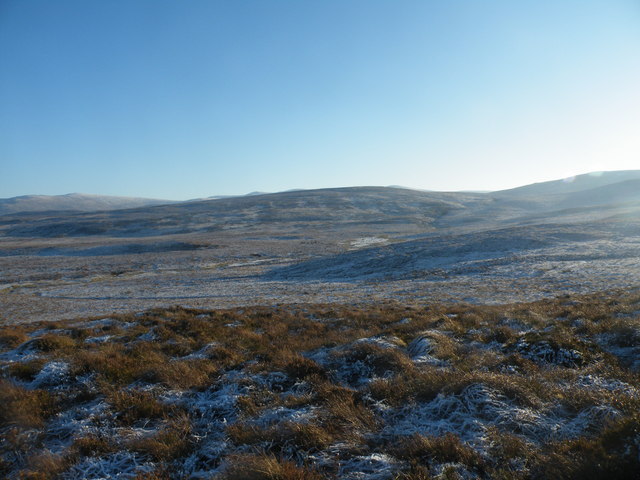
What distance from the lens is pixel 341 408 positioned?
6.30 metres

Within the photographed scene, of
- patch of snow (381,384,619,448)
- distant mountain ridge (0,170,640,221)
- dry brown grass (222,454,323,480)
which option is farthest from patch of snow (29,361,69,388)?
distant mountain ridge (0,170,640,221)

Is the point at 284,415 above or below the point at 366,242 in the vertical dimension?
above

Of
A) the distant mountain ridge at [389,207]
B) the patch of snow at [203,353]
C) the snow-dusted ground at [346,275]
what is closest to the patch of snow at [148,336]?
the patch of snow at [203,353]

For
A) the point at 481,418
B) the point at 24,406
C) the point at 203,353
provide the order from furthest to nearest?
the point at 203,353 < the point at 24,406 < the point at 481,418

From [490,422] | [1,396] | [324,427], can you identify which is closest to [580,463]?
[490,422]

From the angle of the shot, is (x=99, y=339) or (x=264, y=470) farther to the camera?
(x=99, y=339)

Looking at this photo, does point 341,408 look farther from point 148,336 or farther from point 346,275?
point 346,275

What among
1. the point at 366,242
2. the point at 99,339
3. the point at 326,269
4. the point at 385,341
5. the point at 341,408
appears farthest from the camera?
the point at 366,242

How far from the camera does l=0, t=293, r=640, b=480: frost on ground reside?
4926 mm

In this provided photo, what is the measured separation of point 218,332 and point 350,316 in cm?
626

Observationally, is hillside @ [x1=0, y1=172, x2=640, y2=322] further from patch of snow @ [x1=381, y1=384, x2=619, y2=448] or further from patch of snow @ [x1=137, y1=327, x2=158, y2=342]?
patch of snow @ [x1=381, y1=384, x2=619, y2=448]

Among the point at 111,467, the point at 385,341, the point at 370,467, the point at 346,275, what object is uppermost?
the point at 370,467

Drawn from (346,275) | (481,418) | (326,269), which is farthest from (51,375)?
(326,269)

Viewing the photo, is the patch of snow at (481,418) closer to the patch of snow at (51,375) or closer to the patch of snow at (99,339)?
the patch of snow at (51,375)
